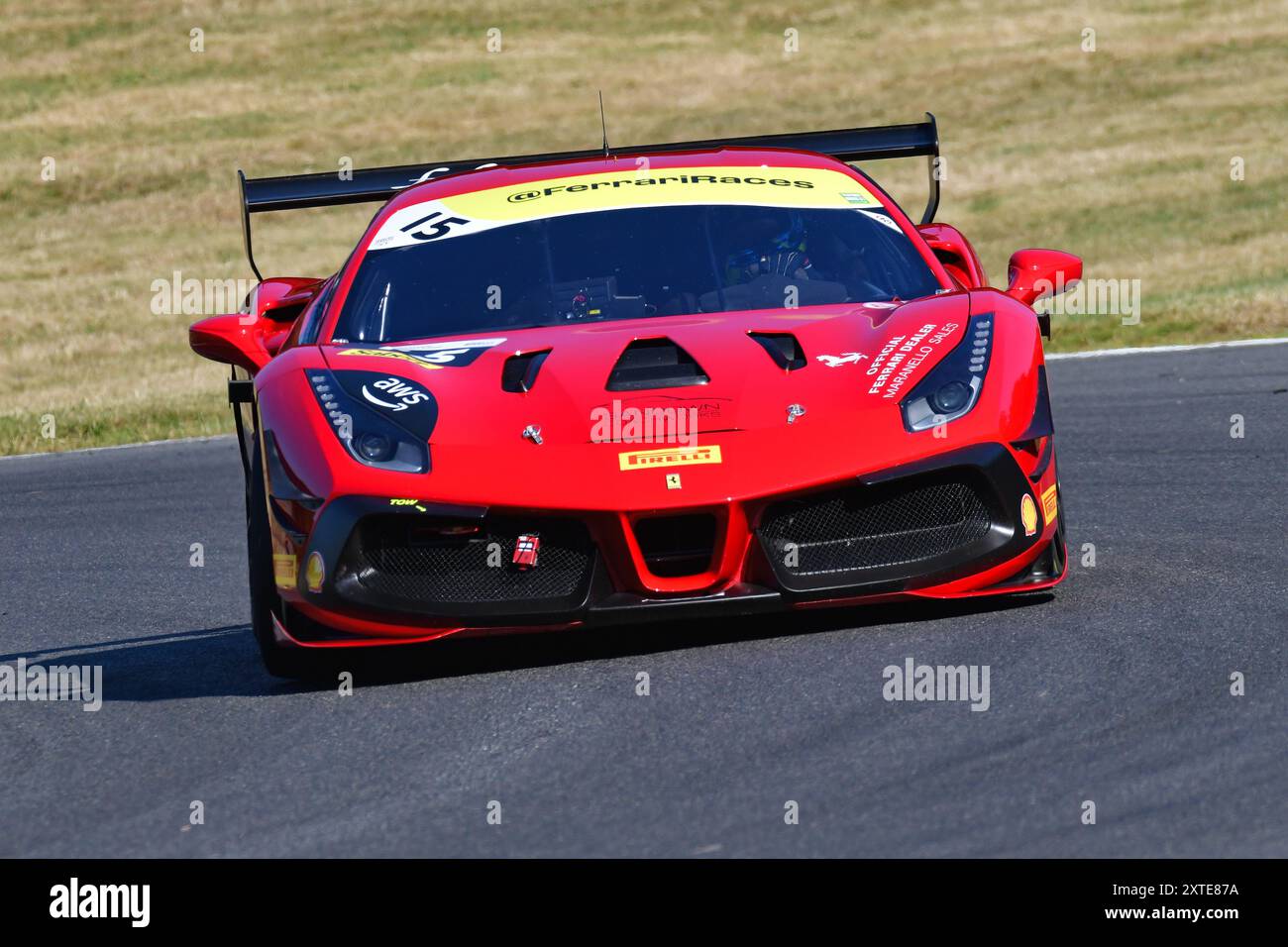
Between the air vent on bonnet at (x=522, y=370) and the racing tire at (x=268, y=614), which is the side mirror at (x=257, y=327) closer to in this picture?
the racing tire at (x=268, y=614)

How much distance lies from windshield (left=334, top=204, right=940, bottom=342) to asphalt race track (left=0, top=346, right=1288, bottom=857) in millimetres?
975

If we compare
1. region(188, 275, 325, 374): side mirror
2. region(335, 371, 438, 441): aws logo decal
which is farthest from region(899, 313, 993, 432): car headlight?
region(188, 275, 325, 374): side mirror

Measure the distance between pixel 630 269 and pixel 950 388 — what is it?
4.30ft

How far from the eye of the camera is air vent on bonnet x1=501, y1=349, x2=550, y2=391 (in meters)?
5.33

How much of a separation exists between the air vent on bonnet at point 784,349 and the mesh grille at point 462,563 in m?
0.72

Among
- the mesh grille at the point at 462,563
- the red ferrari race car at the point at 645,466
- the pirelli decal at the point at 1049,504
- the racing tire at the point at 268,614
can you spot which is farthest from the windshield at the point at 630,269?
the mesh grille at the point at 462,563

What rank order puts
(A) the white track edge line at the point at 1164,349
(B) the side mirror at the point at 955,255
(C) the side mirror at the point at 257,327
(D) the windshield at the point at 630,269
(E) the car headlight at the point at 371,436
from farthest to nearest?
(A) the white track edge line at the point at 1164,349
(B) the side mirror at the point at 955,255
(C) the side mirror at the point at 257,327
(D) the windshield at the point at 630,269
(E) the car headlight at the point at 371,436

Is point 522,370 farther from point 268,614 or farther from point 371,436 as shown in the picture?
point 268,614

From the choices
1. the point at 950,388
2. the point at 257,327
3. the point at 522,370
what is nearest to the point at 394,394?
the point at 522,370

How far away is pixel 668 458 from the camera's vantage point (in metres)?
5.02

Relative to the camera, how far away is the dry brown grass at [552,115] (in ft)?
77.4
